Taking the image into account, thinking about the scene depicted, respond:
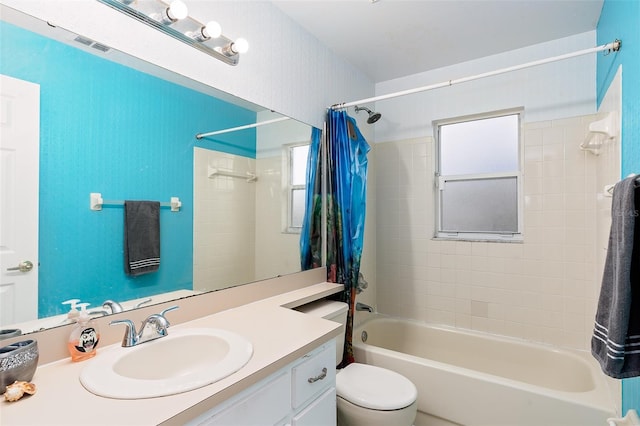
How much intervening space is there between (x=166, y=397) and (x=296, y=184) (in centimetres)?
145

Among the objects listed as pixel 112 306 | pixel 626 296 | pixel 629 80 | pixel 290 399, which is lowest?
pixel 290 399

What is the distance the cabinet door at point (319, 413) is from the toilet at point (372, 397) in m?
0.32

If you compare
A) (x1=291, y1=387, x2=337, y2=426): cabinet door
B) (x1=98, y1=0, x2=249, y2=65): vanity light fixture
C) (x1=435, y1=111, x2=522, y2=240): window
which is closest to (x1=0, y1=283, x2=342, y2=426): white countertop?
(x1=291, y1=387, x2=337, y2=426): cabinet door

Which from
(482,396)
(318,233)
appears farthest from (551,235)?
(318,233)

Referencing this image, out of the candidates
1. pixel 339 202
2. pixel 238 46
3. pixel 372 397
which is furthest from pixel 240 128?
pixel 372 397

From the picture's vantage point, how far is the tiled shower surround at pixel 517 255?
2.08 metres

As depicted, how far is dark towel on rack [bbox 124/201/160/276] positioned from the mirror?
26mm

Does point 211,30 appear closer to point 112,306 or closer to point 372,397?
point 112,306

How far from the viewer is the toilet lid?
59.5 inches

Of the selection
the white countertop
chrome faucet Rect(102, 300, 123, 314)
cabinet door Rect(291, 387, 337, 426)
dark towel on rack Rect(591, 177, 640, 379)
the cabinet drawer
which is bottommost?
cabinet door Rect(291, 387, 337, 426)

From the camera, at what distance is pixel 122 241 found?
1.20m

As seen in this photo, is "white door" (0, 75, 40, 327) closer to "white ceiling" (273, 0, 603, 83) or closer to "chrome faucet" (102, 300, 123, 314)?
"chrome faucet" (102, 300, 123, 314)

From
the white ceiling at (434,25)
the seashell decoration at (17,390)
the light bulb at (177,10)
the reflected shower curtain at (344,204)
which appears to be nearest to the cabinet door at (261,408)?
the seashell decoration at (17,390)

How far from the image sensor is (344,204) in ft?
7.22
